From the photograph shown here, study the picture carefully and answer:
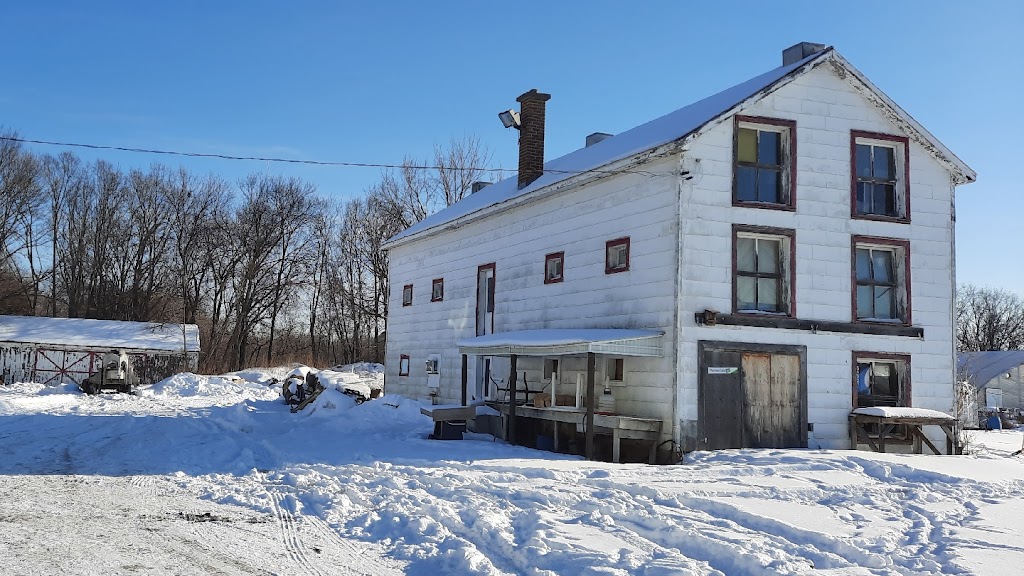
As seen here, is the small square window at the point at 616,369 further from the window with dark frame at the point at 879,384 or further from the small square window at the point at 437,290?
the small square window at the point at 437,290

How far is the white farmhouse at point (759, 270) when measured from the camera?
17.1 meters

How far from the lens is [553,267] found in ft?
70.3

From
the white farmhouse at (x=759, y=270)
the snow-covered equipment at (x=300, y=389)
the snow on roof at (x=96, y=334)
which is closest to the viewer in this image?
the white farmhouse at (x=759, y=270)

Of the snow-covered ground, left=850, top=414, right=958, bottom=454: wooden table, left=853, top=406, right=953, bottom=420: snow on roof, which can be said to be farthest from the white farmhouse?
the snow-covered ground

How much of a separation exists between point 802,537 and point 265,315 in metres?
56.8

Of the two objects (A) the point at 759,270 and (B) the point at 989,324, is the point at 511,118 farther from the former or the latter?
(B) the point at 989,324

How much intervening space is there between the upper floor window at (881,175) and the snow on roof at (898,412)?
13.6 ft

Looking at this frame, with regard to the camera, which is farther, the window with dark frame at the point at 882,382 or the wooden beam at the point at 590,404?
the window with dark frame at the point at 882,382

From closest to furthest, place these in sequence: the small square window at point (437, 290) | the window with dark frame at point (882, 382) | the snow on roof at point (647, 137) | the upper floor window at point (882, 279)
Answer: the snow on roof at point (647, 137) < the window with dark frame at point (882, 382) < the upper floor window at point (882, 279) < the small square window at point (437, 290)

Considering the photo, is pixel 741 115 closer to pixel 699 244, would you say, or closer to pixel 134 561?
pixel 699 244

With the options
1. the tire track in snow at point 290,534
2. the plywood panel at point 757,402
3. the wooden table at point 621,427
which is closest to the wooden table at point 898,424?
the plywood panel at point 757,402

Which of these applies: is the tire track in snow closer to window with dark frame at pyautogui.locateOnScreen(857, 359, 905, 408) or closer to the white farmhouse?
the white farmhouse

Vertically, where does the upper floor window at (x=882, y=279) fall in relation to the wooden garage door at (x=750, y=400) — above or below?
above

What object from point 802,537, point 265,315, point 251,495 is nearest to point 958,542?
point 802,537
